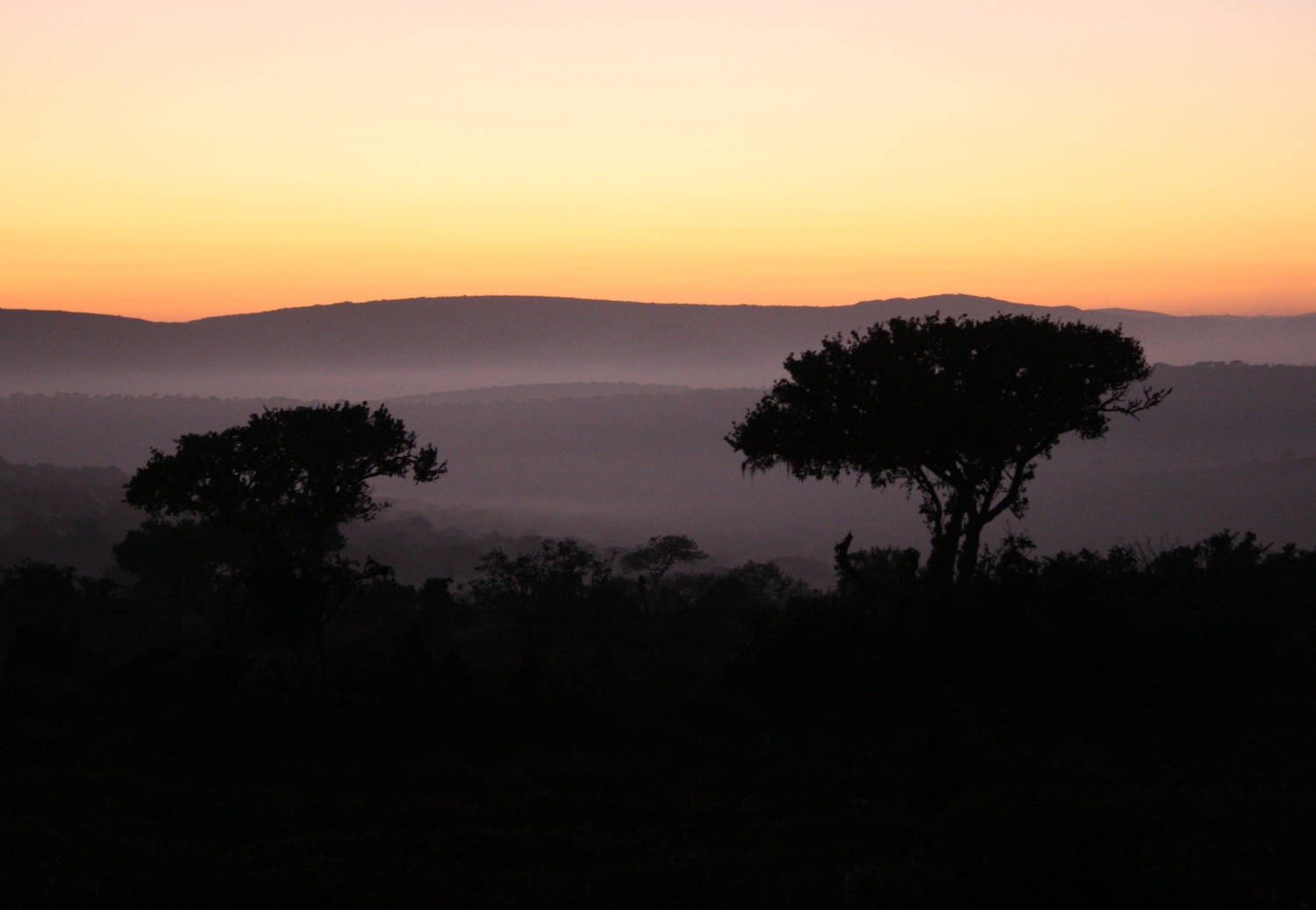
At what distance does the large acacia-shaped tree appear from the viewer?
96.2 feet

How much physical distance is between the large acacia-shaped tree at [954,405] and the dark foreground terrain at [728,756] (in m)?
2.71

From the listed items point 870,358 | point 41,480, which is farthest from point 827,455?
point 41,480

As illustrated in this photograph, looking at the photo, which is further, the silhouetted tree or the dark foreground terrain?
the silhouetted tree

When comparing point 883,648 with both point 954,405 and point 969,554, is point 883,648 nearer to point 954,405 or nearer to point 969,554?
point 969,554

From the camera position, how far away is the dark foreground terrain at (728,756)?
11648 millimetres

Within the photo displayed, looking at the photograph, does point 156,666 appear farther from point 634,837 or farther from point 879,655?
point 879,655

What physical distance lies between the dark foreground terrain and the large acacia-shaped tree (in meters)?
2.71

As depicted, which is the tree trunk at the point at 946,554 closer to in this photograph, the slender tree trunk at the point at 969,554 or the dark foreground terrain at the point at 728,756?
the slender tree trunk at the point at 969,554

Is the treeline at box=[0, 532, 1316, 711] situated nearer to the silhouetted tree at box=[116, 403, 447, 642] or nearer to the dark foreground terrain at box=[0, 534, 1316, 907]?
the dark foreground terrain at box=[0, 534, 1316, 907]

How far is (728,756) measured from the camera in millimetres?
20594

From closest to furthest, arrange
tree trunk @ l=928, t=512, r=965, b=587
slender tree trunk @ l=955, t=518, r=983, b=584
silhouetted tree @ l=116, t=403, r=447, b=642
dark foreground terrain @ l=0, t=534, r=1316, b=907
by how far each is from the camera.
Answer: dark foreground terrain @ l=0, t=534, r=1316, b=907, slender tree trunk @ l=955, t=518, r=983, b=584, tree trunk @ l=928, t=512, r=965, b=587, silhouetted tree @ l=116, t=403, r=447, b=642

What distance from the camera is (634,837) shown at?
1521cm

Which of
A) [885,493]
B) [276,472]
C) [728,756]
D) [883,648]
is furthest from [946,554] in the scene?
[885,493]

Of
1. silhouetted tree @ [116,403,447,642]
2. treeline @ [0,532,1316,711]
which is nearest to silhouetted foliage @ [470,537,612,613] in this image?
treeline @ [0,532,1316,711]
